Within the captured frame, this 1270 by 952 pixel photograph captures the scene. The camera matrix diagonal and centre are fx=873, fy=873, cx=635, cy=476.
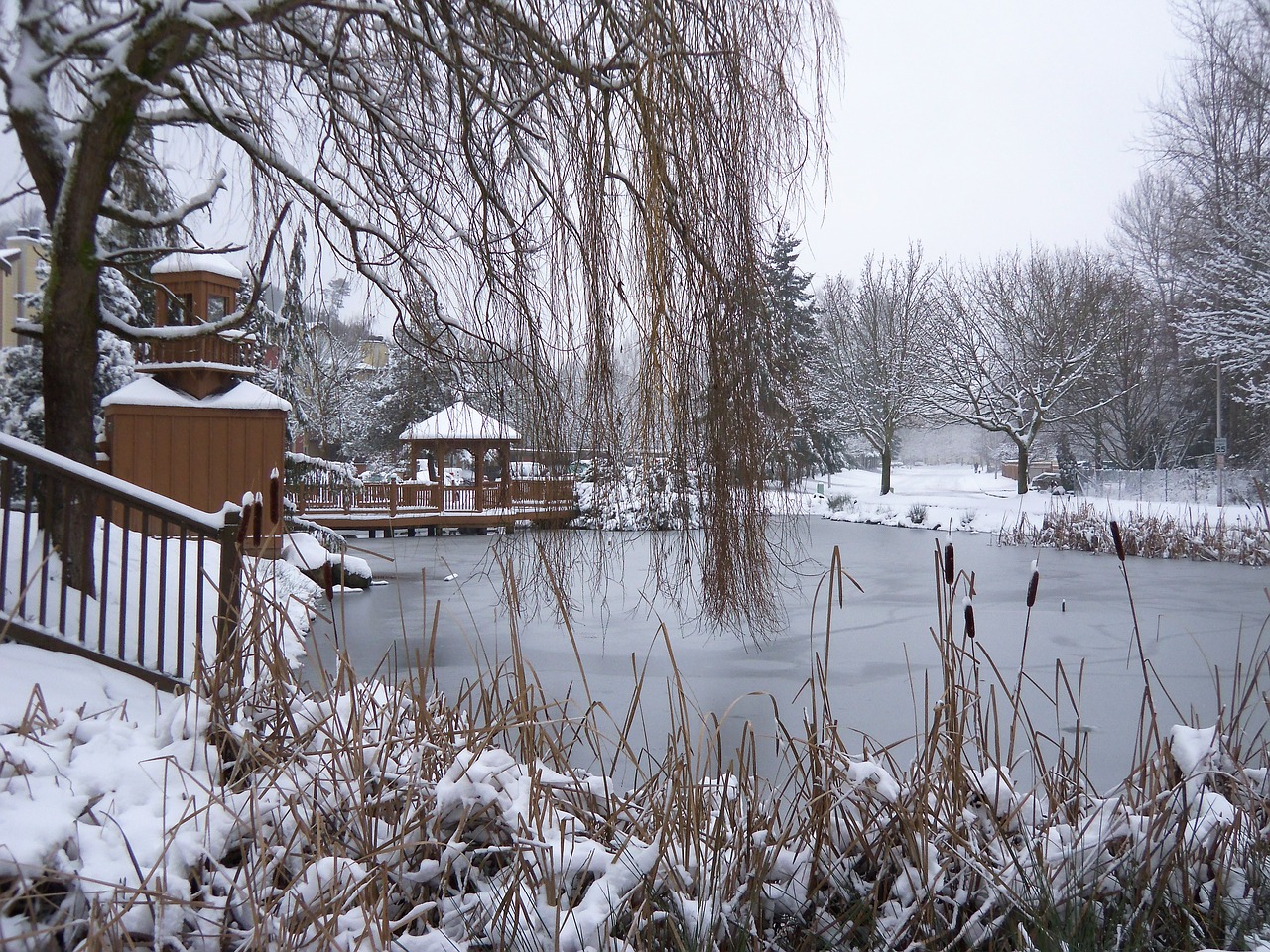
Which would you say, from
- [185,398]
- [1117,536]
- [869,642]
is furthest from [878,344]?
[1117,536]

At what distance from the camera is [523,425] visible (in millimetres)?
2135

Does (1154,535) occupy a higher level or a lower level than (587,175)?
lower

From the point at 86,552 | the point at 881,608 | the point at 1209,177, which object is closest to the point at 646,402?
the point at 86,552

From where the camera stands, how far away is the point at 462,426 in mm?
2553

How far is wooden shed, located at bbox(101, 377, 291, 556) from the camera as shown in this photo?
15.3 ft

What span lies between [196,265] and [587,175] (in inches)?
150

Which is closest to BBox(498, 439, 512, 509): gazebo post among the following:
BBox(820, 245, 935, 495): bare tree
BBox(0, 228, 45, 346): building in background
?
BBox(0, 228, 45, 346): building in background

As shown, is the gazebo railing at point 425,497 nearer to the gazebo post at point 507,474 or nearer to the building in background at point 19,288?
the gazebo post at point 507,474

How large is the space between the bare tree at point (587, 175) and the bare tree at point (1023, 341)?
17285 mm

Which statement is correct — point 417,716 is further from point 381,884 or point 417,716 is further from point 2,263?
point 2,263

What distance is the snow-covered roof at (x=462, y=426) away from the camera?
89.7 inches

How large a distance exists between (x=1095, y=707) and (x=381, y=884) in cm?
456

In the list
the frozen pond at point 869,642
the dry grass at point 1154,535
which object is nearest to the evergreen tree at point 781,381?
the frozen pond at point 869,642

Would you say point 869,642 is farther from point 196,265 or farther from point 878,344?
point 878,344
